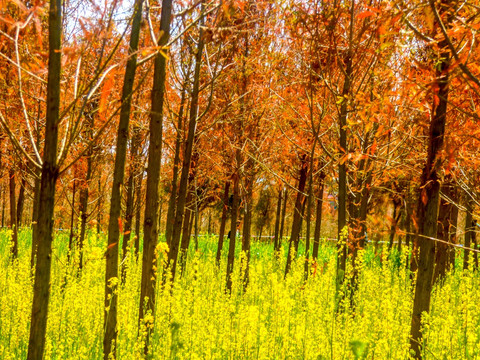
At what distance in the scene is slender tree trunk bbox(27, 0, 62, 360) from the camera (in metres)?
1.95

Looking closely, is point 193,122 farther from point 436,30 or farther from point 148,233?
point 436,30

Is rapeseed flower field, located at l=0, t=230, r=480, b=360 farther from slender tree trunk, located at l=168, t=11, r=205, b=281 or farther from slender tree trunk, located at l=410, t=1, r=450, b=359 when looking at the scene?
slender tree trunk, located at l=168, t=11, r=205, b=281

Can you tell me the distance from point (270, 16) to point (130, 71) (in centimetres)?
479

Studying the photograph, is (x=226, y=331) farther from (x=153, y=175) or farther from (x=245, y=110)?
(x=245, y=110)

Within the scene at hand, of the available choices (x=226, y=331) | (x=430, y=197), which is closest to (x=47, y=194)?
(x=226, y=331)

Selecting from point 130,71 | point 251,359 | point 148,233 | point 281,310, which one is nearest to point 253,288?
point 281,310

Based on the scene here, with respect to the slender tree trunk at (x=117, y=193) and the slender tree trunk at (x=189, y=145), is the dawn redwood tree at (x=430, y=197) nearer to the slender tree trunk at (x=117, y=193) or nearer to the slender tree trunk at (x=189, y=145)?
the slender tree trunk at (x=117, y=193)

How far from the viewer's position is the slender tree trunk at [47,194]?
76.7 inches

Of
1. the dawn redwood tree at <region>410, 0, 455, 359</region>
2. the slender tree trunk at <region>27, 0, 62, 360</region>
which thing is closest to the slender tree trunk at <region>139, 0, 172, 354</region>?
the slender tree trunk at <region>27, 0, 62, 360</region>

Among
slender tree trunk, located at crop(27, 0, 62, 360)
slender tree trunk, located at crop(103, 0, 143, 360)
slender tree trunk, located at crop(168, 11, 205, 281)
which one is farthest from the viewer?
slender tree trunk, located at crop(168, 11, 205, 281)

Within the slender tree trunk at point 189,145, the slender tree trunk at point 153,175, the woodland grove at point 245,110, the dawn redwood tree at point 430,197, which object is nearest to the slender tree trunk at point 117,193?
the woodland grove at point 245,110

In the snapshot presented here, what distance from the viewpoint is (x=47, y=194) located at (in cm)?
195

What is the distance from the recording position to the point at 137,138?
8.94m

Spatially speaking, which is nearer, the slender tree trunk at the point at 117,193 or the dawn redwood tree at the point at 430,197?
the slender tree trunk at the point at 117,193
